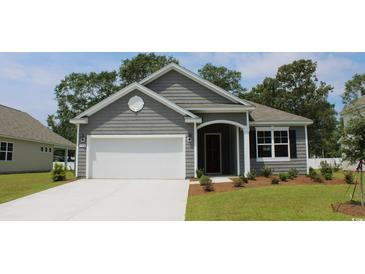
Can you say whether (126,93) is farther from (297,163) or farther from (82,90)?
(82,90)

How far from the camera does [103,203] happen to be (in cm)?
940

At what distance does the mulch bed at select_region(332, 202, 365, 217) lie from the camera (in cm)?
763

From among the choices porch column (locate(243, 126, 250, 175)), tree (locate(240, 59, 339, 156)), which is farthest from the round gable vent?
tree (locate(240, 59, 339, 156))

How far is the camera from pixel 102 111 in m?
15.3

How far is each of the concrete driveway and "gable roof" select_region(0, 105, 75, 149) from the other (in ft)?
41.2

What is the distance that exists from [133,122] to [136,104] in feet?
2.98

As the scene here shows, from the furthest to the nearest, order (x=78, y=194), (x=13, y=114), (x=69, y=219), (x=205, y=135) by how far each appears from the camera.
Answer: (x=13, y=114) < (x=205, y=135) < (x=78, y=194) < (x=69, y=219)

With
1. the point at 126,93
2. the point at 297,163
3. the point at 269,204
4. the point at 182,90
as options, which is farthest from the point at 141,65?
the point at 269,204

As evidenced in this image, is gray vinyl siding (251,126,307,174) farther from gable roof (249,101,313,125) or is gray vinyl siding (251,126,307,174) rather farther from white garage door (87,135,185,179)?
white garage door (87,135,185,179)

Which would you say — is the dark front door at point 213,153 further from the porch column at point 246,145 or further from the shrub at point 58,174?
the shrub at point 58,174

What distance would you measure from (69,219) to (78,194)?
3625mm

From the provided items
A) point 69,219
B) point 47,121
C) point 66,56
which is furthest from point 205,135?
point 47,121

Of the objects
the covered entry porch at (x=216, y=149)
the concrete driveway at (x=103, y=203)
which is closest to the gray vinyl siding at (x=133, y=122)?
the covered entry porch at (x=216, y=149)

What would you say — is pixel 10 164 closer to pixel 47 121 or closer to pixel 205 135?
pixel 205 135
